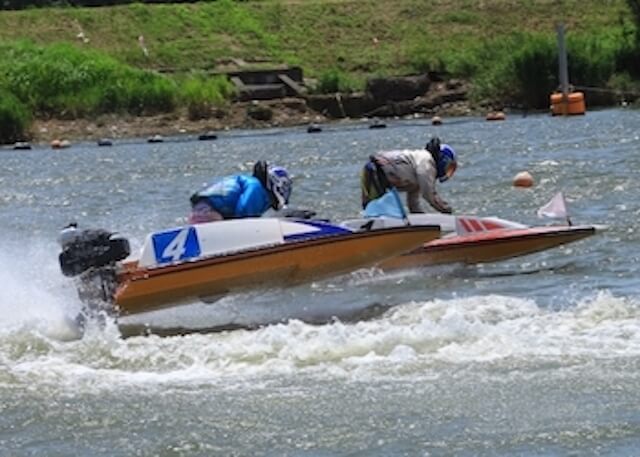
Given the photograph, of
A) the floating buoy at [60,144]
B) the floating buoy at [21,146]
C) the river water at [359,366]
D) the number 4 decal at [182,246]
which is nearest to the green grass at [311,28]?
the floating buoy at [21,146]

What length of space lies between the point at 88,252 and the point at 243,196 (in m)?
1.58

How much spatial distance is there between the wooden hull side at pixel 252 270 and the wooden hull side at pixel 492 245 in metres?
1.93

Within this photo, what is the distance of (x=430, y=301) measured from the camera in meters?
14.8

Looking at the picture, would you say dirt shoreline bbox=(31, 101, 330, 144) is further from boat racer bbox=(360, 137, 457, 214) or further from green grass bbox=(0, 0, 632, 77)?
boat racer bbox=(360, 137, 457, 214)

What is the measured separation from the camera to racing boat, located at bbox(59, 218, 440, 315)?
45.5ft

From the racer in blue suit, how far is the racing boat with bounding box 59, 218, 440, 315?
372 millimetres

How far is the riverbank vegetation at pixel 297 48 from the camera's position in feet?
201

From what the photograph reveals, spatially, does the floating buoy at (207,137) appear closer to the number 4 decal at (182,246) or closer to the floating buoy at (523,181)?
the floating buoy at (523,181)

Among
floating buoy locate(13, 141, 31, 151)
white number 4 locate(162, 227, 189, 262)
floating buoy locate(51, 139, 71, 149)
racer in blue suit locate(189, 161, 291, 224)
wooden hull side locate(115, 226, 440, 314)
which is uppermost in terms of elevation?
racer in blue suit locate(189, 161, 291, 224)

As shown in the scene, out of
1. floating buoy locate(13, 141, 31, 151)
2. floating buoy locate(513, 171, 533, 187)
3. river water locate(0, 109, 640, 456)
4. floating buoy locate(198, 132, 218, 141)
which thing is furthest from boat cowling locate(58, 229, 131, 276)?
floating buoy locate(13, 141, 31, 151)

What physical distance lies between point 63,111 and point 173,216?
137ft

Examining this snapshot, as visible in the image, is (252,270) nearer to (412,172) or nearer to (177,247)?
(177,247)

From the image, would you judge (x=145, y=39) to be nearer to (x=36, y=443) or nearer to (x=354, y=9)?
(x=354, y=9)

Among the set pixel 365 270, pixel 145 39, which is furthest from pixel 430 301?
pixel 145 39
